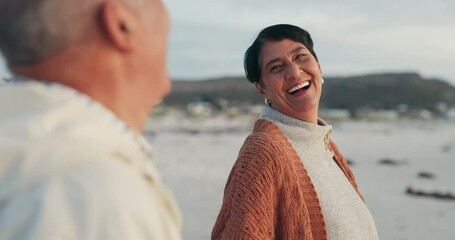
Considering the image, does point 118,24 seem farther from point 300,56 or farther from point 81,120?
point 300,56

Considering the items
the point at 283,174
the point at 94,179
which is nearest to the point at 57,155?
the point at 94,179

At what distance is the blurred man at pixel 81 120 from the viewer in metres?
0.87

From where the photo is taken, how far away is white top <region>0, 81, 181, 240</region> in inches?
34.3

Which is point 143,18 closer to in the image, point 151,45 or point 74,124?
point 151,45

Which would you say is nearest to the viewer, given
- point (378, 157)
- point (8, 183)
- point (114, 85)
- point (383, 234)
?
point (8, 183)

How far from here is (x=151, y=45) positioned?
111cm

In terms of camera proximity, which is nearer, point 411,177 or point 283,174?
point 283,174

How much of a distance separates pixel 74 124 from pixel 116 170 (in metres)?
Answer: 0.10

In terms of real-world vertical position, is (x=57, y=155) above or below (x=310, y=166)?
above

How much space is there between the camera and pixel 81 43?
102cm

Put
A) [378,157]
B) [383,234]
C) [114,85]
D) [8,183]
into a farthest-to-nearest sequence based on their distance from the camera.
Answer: [378,157], [383,234], [114,85], [8,183]

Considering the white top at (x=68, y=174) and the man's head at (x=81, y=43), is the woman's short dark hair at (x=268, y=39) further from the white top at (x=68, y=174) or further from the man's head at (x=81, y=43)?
the white top at (x=68, y=174)

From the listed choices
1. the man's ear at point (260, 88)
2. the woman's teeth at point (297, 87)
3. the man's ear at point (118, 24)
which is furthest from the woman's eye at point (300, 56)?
the man's ear at point (118, 24)

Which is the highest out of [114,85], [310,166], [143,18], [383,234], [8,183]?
[143,18]
